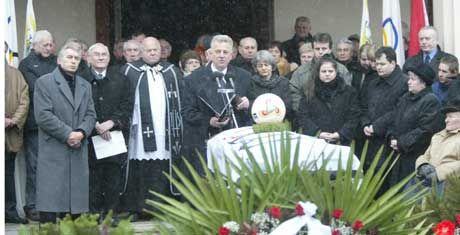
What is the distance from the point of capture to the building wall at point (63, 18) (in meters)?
16.5

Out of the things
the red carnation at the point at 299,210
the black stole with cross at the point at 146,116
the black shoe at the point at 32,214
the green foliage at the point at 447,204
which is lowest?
the black shoe at the point at 32,214

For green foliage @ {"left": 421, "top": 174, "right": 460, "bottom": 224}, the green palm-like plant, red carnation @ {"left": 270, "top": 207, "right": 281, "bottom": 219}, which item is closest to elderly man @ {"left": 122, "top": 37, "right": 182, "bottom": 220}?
green foliage @ {"left": 421, "top": 174, "right": 460, "bottom": 224}

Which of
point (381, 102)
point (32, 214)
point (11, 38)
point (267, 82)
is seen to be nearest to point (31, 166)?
point (32, 214)

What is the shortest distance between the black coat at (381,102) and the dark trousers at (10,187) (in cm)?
339

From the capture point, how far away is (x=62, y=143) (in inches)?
461

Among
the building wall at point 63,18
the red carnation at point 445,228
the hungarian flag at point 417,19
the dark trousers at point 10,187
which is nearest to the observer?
the red carnation at point 445,228

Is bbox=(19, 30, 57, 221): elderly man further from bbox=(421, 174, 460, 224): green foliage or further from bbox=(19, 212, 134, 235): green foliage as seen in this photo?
bbox=(19, 212, 134, 235): green foliage

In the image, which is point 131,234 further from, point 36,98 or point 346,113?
point 346,113

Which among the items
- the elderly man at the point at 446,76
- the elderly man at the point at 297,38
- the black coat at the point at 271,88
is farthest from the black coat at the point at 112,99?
the elderly man at the point at 297,38

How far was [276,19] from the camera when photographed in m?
17.2

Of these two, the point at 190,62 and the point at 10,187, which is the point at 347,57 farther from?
the point at 10,187

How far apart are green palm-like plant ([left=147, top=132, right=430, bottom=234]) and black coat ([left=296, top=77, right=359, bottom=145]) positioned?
15.5 ft

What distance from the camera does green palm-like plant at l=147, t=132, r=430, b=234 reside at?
24.3 feet

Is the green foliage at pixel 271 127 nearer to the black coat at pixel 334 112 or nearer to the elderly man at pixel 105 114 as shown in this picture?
the black coat at pixel 334 112
